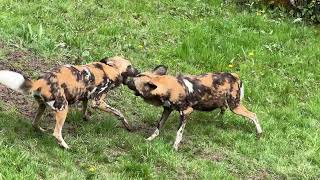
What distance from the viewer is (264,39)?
10.7 meters

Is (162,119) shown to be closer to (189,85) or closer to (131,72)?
(189,85)

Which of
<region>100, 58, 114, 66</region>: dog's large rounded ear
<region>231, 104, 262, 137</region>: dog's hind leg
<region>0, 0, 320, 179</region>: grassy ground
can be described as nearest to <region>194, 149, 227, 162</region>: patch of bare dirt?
<region>0, 0, 320, 179</region>: grassy ground

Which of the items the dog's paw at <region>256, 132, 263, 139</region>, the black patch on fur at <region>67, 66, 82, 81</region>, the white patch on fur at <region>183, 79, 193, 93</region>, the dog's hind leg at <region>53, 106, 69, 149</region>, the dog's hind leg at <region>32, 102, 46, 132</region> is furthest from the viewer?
the dog's paw at <region>256, 132, 263, 139</region>

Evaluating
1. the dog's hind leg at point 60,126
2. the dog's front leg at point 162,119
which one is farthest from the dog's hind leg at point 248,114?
the dog's hind leg at point 60,126

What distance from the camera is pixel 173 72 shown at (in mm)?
9359

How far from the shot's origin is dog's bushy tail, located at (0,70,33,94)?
6125mm

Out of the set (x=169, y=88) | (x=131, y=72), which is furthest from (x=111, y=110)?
(x=169, y=88)

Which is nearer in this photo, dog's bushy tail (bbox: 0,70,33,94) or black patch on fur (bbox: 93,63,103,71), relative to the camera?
dog's bushy tail (bbox: 0,70,33,94)

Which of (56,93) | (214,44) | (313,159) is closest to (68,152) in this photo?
(56,93)

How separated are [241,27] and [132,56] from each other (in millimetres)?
2474

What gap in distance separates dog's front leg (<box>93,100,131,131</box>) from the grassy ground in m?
0.16

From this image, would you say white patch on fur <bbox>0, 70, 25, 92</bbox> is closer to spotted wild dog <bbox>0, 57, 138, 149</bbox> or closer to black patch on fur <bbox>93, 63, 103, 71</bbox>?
spotted wild dog <bbox>0, 57, 138, 149</bbox>

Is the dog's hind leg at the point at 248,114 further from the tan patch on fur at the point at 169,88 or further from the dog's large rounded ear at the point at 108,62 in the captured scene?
the dog's large rounded ear at the point at 108,62

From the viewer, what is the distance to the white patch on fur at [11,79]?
241 inches
